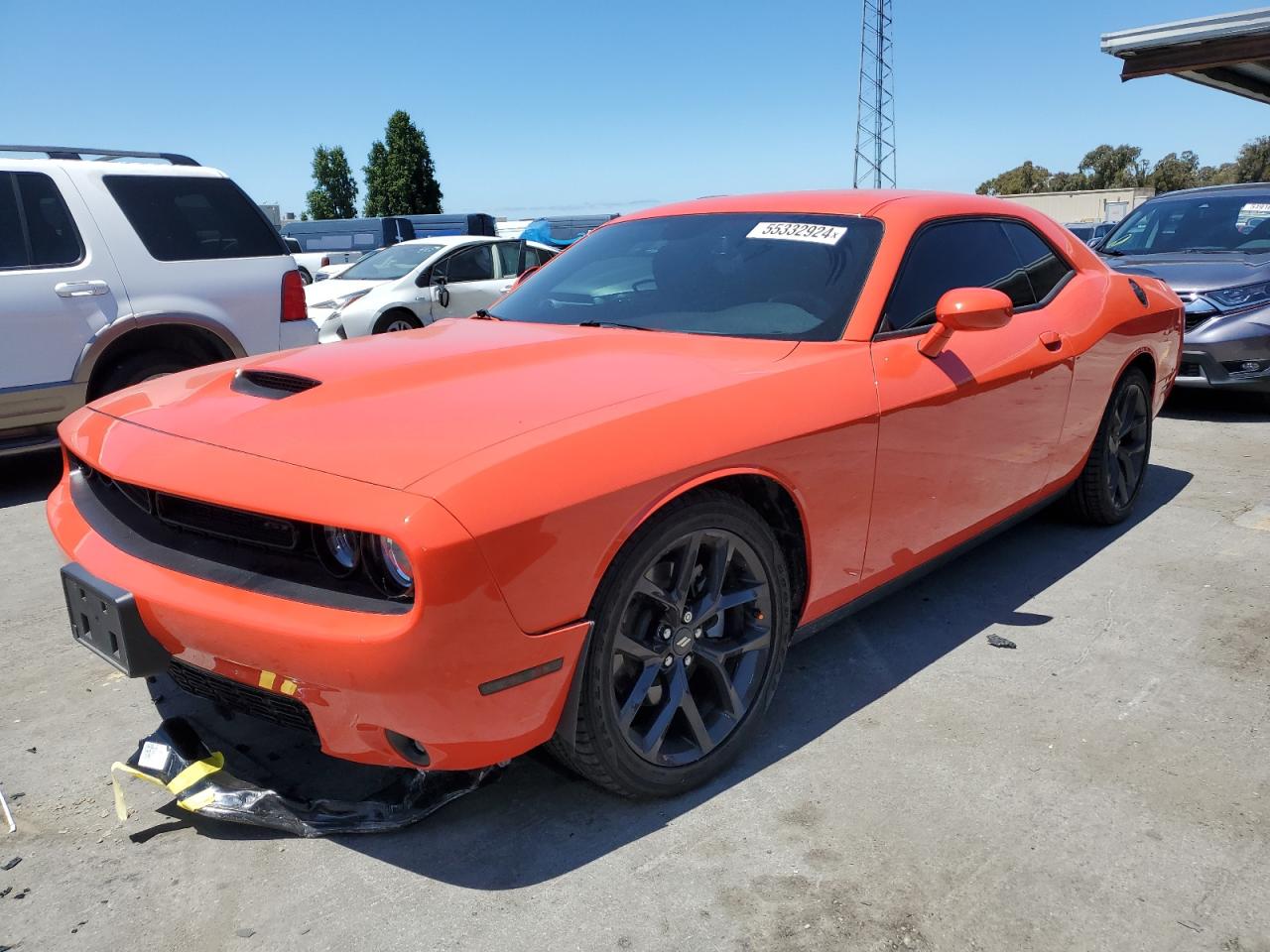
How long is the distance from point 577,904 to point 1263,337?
660cm

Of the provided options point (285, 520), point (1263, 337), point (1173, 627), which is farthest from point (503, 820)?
point (1263, 337)

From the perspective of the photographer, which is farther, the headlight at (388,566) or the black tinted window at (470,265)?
the black tinted window at (470,265)

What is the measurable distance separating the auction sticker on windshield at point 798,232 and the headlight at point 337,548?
1894 mm

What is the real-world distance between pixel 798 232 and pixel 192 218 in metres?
4.27

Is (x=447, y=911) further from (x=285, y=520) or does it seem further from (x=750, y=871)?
(x=285, y=520)

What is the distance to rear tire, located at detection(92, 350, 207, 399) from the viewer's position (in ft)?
18.8

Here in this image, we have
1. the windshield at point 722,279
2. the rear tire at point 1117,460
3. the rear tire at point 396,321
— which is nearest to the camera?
the windshield at point 722,279

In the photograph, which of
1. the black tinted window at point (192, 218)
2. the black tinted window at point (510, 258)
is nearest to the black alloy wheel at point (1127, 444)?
the black tinted window at point (192, 218)

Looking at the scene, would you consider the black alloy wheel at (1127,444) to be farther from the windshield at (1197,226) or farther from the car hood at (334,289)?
the car hood at (334,289)

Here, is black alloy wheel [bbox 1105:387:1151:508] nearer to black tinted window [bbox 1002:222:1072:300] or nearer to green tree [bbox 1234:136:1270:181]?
black tinted window [bbox 1002:222:1072:300]

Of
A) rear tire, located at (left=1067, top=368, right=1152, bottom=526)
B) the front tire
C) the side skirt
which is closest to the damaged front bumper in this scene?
the front tire

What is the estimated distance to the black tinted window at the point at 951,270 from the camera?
3.23 meters

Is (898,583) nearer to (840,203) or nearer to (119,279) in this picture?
(840,203)

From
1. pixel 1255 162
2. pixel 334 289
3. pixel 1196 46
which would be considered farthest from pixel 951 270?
pixel 1255 162
